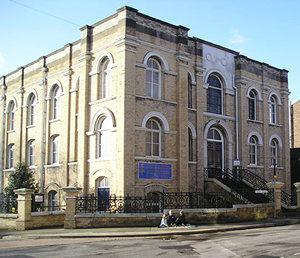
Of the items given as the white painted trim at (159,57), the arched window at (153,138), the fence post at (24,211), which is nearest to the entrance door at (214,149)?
the arched window at (153,138)

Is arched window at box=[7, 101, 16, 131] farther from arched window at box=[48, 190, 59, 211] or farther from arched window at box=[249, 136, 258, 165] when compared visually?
arched window at box=[249, 136, 258, 165]

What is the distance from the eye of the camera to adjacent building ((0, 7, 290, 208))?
24016mm

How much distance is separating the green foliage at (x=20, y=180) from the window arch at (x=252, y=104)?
1600cm

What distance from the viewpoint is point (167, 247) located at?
1453cm

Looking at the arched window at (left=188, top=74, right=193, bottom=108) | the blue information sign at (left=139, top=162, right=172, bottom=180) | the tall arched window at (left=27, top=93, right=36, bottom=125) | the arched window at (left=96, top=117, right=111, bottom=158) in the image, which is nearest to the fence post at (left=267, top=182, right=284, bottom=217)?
the blue information sign at (left=139, top=162, right=172, bottom=180)

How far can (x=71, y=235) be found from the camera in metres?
18.4

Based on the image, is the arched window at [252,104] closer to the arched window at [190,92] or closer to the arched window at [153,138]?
→ the arched window at [190,92]

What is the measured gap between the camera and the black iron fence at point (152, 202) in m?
22.0

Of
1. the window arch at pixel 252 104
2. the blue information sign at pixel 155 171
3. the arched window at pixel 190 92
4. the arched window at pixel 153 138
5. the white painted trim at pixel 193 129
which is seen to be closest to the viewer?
the blue information sign at pixel 155 171

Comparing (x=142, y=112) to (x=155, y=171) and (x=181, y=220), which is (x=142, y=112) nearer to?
(x=155, y=171)

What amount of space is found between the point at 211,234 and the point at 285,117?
726 inches

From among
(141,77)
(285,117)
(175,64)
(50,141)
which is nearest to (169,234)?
(141,77)

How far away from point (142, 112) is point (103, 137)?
9.23 feet

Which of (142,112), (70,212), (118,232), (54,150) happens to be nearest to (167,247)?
(118,232)
